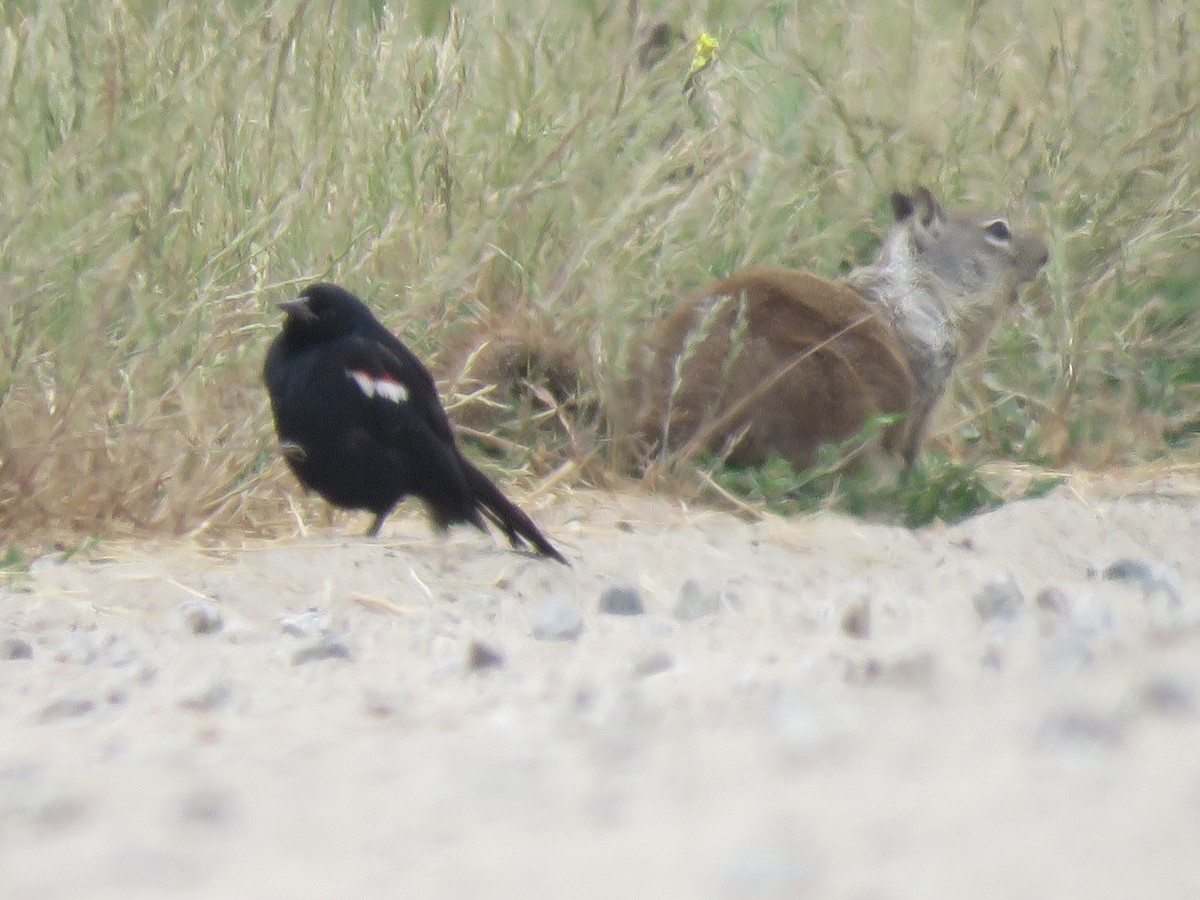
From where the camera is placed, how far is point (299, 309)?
5.05 meters

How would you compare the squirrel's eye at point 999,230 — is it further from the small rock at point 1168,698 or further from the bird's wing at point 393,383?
the small rock at point 1168,698

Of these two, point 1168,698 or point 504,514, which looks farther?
point 504,514

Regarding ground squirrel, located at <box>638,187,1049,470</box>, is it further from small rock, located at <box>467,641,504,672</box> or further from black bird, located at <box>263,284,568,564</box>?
small rock, located at <box>467,641,504,672</box>

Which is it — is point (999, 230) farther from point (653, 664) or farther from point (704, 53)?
point (653, 664)

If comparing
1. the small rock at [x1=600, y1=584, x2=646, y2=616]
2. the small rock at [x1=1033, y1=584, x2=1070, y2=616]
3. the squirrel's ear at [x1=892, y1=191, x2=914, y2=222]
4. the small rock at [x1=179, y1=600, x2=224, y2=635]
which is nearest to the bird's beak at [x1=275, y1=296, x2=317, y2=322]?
the small rock at [x1=179, y1=600, x2=224, y2=635]

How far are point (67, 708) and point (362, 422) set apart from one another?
1.62m

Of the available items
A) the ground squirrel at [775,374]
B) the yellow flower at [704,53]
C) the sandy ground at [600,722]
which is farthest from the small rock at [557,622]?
the yellow flower at [704,53]

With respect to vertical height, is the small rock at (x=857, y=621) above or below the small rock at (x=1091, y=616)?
below

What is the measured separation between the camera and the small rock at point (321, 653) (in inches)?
156

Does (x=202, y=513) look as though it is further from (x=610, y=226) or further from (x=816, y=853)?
(x=816, y=853)

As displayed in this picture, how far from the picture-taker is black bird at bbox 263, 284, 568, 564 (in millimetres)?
5004

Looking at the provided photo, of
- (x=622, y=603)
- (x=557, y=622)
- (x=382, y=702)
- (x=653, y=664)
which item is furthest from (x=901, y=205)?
(x=382, y=702)

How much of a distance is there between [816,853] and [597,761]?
0.60 m

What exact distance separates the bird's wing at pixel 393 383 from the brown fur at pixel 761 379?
42.9 inches
